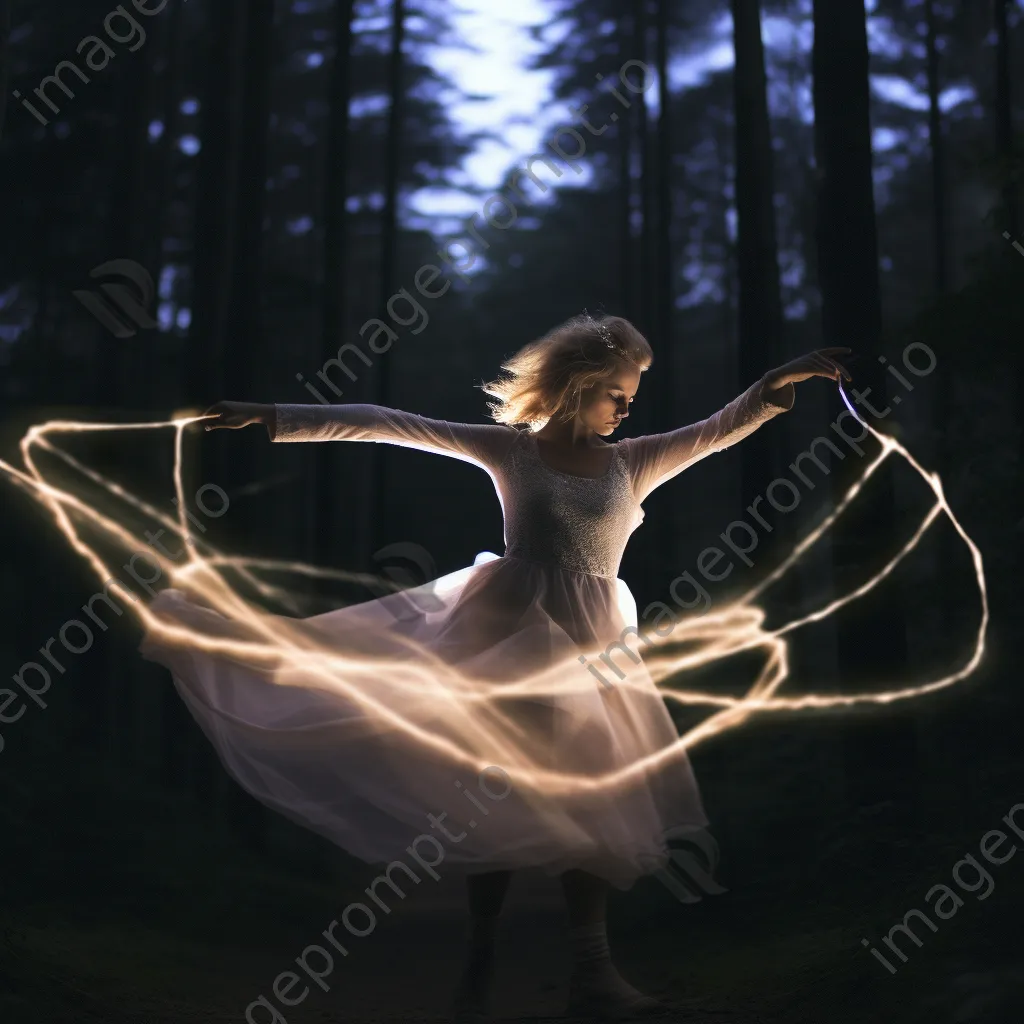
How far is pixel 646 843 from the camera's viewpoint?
366 cm

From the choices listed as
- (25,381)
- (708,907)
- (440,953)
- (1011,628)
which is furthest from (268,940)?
(25,381)

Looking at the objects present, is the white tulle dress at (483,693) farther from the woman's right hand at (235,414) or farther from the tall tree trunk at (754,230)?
the tall tree trunk at (754,230)

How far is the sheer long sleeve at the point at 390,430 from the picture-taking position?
391cm

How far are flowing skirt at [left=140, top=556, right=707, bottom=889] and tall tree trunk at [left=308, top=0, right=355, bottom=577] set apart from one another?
572 centimetres

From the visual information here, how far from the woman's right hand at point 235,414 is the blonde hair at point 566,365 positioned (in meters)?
0.92

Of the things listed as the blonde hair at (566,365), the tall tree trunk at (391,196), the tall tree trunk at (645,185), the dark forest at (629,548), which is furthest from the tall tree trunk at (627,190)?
the blonde hair at (566,365)

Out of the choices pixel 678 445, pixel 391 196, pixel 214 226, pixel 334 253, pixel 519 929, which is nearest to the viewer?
pixel 678 445

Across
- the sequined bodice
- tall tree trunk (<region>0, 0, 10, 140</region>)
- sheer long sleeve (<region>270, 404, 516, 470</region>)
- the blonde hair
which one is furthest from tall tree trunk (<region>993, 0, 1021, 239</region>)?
tall tree trunk (<region>0, 0, 10, 140</region>)

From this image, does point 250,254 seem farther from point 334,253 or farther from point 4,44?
point 4,44

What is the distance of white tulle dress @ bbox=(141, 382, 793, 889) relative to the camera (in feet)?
11.9

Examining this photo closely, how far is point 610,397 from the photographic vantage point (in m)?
4.16

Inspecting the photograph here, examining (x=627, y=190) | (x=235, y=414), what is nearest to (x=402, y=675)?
(x=235, y=414)

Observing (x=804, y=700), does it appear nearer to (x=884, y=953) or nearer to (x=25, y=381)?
(x=884, y=953)

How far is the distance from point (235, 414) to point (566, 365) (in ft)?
4.28
